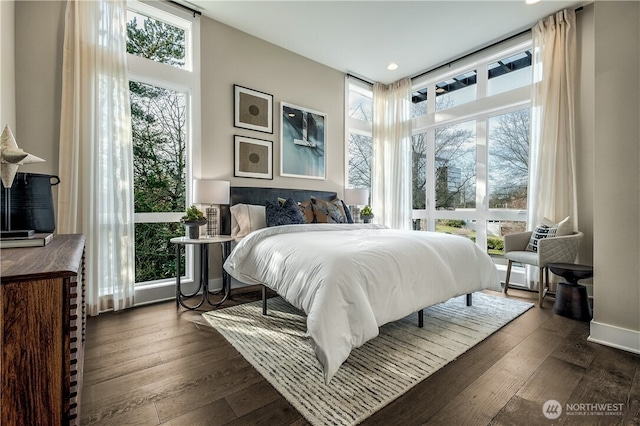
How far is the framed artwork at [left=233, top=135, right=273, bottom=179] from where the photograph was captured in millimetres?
3541

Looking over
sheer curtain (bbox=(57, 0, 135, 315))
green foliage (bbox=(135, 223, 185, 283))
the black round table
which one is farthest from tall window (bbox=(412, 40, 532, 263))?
sheer curtain (bbox=(57, 0, 135, 315))

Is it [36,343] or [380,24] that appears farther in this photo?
[380,24]

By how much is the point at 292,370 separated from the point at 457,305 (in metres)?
1.88

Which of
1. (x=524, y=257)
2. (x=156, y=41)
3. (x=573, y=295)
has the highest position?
(x=156, y=41)

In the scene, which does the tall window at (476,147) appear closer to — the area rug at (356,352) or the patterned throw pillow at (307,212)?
the area rug at (356,352)

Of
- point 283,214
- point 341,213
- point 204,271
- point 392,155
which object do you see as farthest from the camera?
point 392,155

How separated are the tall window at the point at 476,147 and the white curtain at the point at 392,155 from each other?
7.1 inches

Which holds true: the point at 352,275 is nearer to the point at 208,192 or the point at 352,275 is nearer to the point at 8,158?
the point at 8,158

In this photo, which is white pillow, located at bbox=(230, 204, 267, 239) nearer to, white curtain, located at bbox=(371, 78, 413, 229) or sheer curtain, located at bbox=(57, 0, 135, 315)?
sheer curtain, located at bbox=(57, 0, 135, 315)

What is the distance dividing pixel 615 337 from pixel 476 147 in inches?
112

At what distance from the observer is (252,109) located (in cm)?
365

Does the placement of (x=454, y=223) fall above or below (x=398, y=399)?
above

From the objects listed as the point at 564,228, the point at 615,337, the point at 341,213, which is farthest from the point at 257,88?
the point at 615,337

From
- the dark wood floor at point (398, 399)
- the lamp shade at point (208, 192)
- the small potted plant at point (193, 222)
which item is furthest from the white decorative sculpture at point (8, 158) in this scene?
the lamp shade at point (208, 192)
